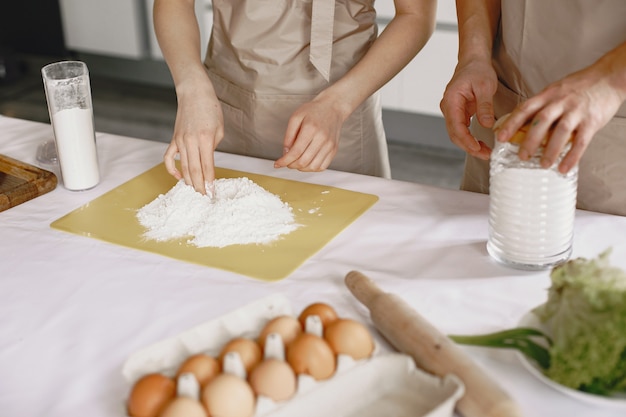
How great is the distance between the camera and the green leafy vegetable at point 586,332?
25.5 inches

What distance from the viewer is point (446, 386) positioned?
0.66 m

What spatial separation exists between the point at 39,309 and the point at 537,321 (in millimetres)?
618

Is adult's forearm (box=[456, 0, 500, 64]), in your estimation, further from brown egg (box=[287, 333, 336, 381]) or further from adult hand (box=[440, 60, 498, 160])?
brown egg (box=[287, 333, 336, 381])

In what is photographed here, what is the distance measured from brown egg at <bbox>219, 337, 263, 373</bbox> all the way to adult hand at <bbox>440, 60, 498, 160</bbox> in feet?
1.73

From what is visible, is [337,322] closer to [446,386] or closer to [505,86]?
[446,386]

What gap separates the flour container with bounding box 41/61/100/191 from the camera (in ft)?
3.98

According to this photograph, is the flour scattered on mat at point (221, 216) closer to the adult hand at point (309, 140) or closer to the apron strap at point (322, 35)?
the adult hand at point (309, 140)

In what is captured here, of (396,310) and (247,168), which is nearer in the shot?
(396,310)

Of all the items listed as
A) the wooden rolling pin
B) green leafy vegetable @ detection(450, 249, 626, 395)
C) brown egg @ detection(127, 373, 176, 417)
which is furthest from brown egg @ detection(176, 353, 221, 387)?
green leafy vegetable @ detection(450, 249, 626, 395)

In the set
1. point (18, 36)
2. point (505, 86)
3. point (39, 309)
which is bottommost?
point (18, 36)

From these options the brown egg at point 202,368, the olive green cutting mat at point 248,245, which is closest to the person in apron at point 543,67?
the olive green cutting mat at point 248,245

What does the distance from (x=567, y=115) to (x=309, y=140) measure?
46 centimetres

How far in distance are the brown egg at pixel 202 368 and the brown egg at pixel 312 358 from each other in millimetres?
72

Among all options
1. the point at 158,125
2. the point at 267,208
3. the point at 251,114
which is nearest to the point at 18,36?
the point at 158,125
